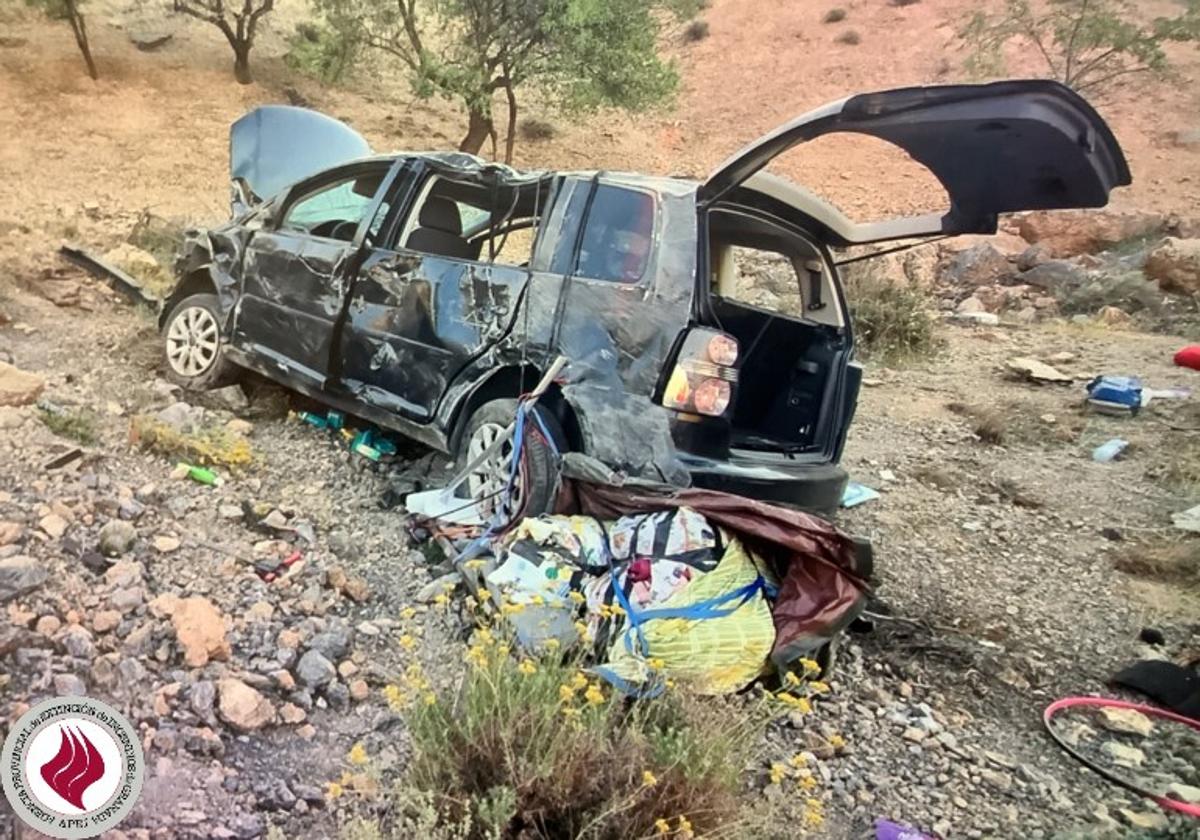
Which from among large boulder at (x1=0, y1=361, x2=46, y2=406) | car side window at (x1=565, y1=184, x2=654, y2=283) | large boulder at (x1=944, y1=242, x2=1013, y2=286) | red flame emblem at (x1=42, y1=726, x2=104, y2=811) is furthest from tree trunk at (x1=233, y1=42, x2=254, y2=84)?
red flame emblem at (x1=42, y1=726, x2=104, y2=811)

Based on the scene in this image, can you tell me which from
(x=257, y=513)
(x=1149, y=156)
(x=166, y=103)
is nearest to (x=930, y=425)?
(x=257, y=513)

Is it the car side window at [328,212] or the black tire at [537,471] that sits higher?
the car side window at [328,212]

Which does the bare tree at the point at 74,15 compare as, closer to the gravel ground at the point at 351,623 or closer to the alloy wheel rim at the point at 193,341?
the gravel ground at the point at 351,623

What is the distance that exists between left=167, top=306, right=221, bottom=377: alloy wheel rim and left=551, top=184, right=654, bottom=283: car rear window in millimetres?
2660

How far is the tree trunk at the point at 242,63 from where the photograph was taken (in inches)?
691

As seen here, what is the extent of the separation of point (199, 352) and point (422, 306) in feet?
6.60

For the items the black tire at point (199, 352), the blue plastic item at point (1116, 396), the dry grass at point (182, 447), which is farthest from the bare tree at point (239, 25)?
the blue plastic item at point (1116, 396)

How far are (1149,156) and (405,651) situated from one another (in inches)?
1033

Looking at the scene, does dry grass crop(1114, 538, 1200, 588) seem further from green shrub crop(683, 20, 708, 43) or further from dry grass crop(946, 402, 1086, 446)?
green shrub crop(683, 20, 708, 43)

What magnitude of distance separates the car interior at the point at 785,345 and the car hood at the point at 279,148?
9.93ft

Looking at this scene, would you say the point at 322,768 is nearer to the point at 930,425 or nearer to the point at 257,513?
the point at 257,513

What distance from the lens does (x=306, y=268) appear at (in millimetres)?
5086

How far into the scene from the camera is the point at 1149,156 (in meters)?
23.5

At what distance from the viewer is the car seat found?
191 inches
